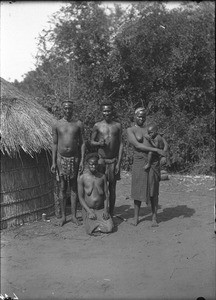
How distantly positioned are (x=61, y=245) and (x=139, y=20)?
30.0 ft

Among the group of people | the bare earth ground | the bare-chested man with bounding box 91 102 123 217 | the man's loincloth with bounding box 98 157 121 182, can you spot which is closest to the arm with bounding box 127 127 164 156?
the group of people

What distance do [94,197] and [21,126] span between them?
173 centimetres

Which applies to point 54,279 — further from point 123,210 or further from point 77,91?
point 77,91

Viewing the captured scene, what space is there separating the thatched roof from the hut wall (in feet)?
0.74

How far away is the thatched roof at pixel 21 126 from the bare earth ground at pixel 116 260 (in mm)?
1249

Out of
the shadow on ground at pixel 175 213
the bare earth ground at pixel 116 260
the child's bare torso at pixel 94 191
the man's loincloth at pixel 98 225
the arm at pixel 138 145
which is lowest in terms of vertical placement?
the bare earth ground at pixel 116 260

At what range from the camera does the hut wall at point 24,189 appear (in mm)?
6121

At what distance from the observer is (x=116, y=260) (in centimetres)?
439

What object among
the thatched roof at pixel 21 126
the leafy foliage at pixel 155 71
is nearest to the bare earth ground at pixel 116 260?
the thatched roof at pixel 21 126

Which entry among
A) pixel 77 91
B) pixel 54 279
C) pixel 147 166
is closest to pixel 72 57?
pixel 77 91

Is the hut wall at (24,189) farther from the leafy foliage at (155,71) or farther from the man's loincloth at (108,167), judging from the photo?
the leafy foliage at (155,71)

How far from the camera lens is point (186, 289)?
3619 mm

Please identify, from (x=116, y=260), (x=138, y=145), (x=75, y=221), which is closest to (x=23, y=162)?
(x=75, y=221)

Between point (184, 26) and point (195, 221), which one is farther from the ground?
point (184, 26)
